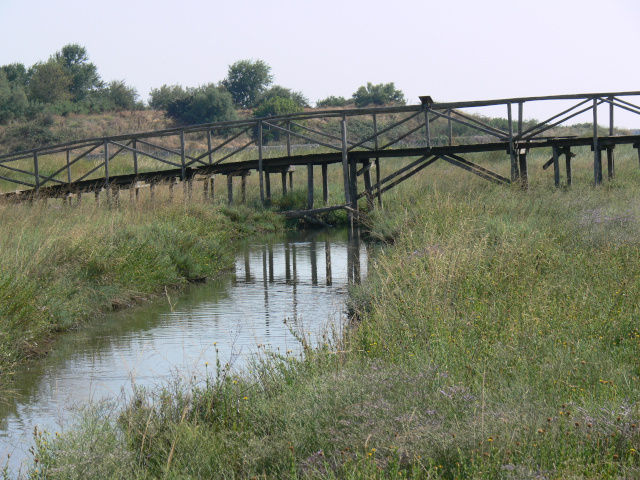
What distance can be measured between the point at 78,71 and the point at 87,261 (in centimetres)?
5140

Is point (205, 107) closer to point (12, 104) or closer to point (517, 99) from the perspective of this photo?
point (12, 104)

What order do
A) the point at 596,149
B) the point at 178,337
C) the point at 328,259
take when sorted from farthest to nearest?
the point at 596,149 → the point at 328,259 → the point at 178,337

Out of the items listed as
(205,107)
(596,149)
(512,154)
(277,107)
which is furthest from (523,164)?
(205,107)

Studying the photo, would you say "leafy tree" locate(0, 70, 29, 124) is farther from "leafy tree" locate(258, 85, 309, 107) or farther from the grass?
the grass

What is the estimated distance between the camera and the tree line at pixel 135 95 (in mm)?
50625

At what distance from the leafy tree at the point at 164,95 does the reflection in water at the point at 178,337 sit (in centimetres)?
4438

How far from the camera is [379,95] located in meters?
57.9

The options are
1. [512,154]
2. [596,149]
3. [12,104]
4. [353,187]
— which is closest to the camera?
[596,149]

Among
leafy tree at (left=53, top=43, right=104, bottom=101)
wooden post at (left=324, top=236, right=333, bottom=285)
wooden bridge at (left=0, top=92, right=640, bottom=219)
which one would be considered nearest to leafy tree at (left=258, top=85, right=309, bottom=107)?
leafy tree at (left=53, top=43, right=104, bottom=101)

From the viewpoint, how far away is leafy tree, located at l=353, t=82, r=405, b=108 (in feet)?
190

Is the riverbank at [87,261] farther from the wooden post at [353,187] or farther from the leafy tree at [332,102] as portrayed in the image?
the leafy tree at [332,102]

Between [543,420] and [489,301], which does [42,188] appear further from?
[543,420]

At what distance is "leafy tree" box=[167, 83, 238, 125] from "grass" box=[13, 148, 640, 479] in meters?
46.9

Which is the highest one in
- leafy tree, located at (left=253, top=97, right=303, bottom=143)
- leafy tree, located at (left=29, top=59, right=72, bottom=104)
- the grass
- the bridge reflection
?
leafy tree, located at (left=29, top=59, right=72, bottom=104)
